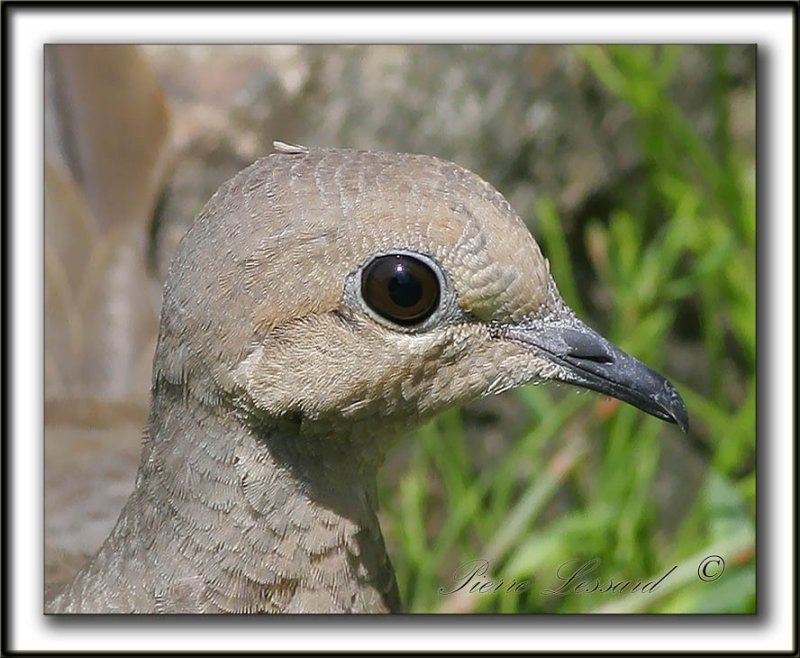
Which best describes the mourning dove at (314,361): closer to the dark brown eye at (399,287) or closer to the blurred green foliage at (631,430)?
the dark brown eye at (399,287)

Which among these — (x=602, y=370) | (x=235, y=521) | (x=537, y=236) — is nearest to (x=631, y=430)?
(x=537, y=236)

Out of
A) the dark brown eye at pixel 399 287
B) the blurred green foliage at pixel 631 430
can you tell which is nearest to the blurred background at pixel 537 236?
the blurred green foliage at pixel 631 430

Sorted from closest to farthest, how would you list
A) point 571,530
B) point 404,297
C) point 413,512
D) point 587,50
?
1. point 404,297
2. point 571,530
3. point 413,512
4. point 587,50

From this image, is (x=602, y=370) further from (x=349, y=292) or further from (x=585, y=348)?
(x=349, y=292)

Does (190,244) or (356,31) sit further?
(356,31)

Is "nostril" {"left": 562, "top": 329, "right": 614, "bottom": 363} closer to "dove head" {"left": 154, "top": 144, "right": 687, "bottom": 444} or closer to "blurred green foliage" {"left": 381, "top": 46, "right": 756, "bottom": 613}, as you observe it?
"dove head" {"left": 154, "top": 144, "right": 687, "bottom": 444}

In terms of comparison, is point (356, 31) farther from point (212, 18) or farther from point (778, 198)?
point (778, 198)
